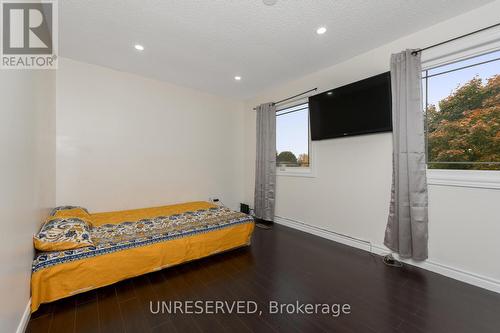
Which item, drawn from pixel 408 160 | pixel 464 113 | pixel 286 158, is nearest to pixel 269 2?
pixel 408 160

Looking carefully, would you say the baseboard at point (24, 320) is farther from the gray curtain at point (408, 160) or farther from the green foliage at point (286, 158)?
the green foliage at point (286, 158)

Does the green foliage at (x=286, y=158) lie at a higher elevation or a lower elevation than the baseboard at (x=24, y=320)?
higher

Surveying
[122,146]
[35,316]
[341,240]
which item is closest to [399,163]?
[341,240]

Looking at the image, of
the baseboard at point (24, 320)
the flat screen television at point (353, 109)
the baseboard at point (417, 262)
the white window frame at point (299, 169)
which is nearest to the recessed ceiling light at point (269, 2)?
the flat screen television at point (353, 109)

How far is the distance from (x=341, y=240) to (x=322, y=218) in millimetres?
430

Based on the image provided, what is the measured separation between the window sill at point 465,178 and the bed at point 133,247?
90.1 inches

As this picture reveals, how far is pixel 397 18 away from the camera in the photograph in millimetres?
2168

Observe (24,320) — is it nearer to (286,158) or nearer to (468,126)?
(286,158)

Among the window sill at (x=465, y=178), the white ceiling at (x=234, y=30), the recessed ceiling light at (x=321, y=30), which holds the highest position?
the white ceiling at (x=234, y=30)

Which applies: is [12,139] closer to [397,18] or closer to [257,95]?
[397,18]

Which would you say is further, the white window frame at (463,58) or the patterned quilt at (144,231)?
the white window frame at (463,58)

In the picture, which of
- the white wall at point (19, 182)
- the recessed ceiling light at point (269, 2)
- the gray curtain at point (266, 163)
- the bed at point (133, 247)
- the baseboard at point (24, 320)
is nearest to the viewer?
the white wall at point (19, 182)

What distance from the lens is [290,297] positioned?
Result: 189 cm

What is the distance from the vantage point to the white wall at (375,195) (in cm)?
201
